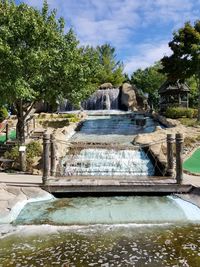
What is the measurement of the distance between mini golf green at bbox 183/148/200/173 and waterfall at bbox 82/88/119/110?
28.4 meters

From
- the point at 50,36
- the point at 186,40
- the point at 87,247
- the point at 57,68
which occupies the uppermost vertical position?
the point at 186,40

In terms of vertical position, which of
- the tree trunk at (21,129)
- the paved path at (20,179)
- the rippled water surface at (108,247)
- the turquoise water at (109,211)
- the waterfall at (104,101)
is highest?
the waterfall at (104,101)

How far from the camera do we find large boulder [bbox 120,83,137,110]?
48.7 m

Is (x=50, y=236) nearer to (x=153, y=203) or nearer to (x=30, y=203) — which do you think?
(x=30, y=203)

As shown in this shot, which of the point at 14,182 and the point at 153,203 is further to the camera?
the point at 14,182

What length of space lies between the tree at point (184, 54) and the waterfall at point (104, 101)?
15654 millimetres

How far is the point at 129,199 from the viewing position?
13.8m

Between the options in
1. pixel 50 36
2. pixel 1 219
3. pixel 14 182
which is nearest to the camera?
pixel 1 219

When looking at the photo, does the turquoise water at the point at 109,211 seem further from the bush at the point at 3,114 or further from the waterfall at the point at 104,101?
the waterfall at the point at 104,101

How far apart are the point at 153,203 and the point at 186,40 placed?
24.4 m

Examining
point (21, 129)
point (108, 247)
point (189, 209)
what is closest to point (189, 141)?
point (21, 129)

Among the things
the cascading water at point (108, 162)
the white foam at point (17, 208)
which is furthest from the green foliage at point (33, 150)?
the white foam at point (17, 208)

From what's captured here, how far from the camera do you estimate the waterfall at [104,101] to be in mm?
49625

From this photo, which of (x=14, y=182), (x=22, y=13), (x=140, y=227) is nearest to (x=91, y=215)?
(x=140, y=227)
